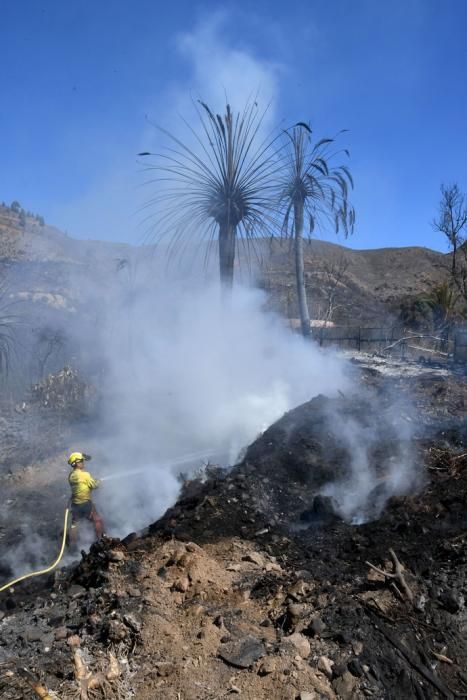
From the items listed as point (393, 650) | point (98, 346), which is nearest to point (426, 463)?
point (393, 650)

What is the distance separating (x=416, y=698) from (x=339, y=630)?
59 centimetres

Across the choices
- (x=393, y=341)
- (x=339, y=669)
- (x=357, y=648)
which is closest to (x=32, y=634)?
(x=339, y=669)

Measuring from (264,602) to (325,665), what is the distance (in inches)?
30.5

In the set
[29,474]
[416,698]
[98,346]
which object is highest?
[98,346]

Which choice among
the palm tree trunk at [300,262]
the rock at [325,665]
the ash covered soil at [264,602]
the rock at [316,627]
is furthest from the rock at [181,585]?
the palm tree trunk at [300,262]

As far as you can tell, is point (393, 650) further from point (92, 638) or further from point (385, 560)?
point (92, 638)

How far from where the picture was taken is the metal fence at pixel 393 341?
53.7 feet

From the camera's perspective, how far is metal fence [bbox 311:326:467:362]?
1638cm

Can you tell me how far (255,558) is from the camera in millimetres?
4578

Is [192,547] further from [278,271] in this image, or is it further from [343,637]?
[278,271]

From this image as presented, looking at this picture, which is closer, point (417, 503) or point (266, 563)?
point (266, 563)

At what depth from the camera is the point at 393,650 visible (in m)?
3.43

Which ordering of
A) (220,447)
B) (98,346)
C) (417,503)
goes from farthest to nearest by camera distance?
(98,346)
(220,447)
(417,503)

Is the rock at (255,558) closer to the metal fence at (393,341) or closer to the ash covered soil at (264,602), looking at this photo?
the ash covered soil at (264,602)
